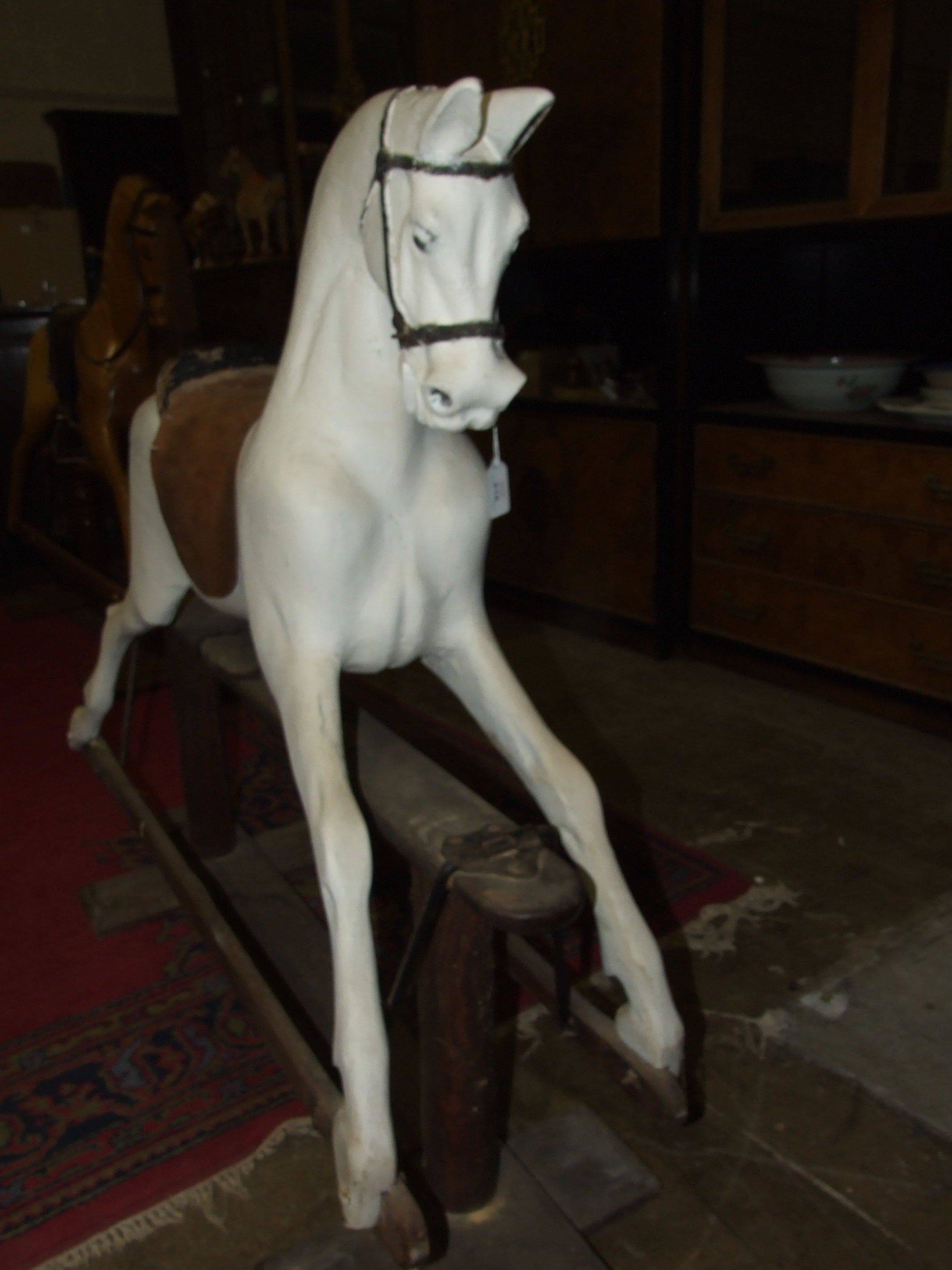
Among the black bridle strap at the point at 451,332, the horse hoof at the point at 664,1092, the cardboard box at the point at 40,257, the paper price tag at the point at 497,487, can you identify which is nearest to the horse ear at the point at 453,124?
the black bridle strap at the point at 451,332

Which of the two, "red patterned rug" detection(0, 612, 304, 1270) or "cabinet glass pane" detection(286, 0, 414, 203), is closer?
"red patterned rug" detection(0, 612, 304, 1270)

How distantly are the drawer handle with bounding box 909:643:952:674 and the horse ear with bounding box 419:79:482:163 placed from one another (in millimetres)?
1952

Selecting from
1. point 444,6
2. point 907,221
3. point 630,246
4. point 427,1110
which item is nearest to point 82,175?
point 444,6

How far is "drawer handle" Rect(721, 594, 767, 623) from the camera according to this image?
2.82 meters

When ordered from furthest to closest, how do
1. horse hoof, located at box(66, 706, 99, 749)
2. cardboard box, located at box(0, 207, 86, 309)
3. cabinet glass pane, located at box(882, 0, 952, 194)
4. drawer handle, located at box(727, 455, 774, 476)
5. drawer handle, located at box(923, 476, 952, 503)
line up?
cardboard box, located at box(0, 207, 86, 309)
drawer handle, located at box(727, 455, 774, 476)
drawer handle, located at box(923, 476, 952, 503)
cabinet glass pane, located at box(882, 0, 952, 194)
horse hoof, located at box(66, 706, 99, 749)

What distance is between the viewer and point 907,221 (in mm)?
2291

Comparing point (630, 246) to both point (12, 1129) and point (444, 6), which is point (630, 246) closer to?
point (444, 6)

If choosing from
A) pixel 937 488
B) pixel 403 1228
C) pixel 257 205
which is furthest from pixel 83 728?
pixel 257 205

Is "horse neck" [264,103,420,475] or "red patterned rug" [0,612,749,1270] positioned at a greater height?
"horse neck" [264,103,420,475]

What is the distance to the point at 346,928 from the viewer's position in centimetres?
106

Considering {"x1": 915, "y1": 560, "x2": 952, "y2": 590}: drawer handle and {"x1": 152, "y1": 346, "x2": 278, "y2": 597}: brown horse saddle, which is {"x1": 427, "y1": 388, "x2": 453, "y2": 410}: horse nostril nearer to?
{"x1": 152, "y1": 346, "x2": 278, "y2": 597}: brown horse saddle

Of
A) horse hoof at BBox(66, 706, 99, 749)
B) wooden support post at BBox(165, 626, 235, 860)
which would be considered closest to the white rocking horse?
wooden support post at BBox(165, 626, 235, 860)

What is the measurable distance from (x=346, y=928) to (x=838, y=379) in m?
2.09

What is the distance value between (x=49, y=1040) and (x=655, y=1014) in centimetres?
94
